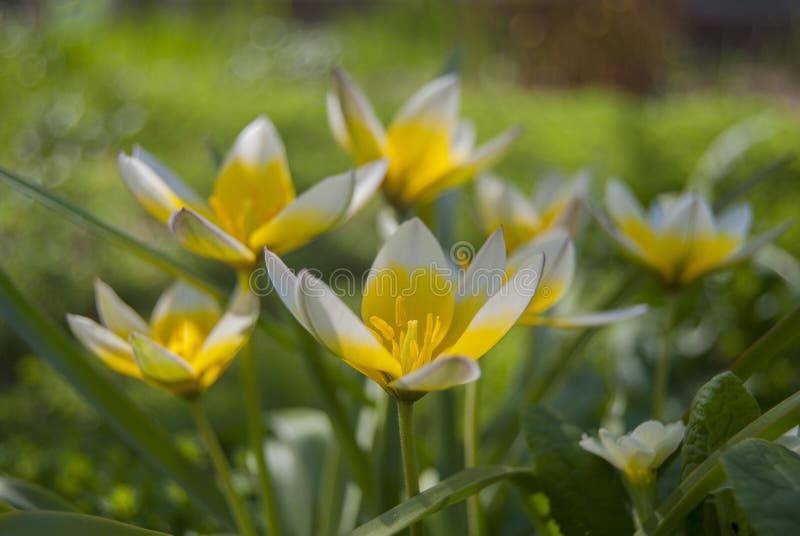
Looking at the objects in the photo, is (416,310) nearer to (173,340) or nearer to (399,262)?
(399,262)

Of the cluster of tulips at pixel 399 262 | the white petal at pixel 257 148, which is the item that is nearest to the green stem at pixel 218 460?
the cluster of tulips at pixel 399 262

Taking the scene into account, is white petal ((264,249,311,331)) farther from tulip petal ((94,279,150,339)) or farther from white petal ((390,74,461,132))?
white petal ((390,74,461,132))

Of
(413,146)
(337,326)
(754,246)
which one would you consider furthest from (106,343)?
(754,246)

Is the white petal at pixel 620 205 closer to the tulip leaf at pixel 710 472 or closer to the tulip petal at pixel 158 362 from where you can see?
the tulip leaf at pixel 710 472

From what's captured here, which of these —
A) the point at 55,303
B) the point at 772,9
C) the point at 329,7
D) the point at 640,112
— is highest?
the point at 329,7

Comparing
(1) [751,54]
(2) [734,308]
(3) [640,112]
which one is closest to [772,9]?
(1) [751,54]

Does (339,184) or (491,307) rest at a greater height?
(339,184)

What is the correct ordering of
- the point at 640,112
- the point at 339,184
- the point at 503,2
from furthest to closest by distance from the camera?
the point at 503,2 → the point at 640,112 → the point at 339,184

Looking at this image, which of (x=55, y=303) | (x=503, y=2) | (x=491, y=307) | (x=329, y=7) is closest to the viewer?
(x=491, y=307)

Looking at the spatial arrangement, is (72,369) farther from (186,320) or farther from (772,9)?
(772,9)
